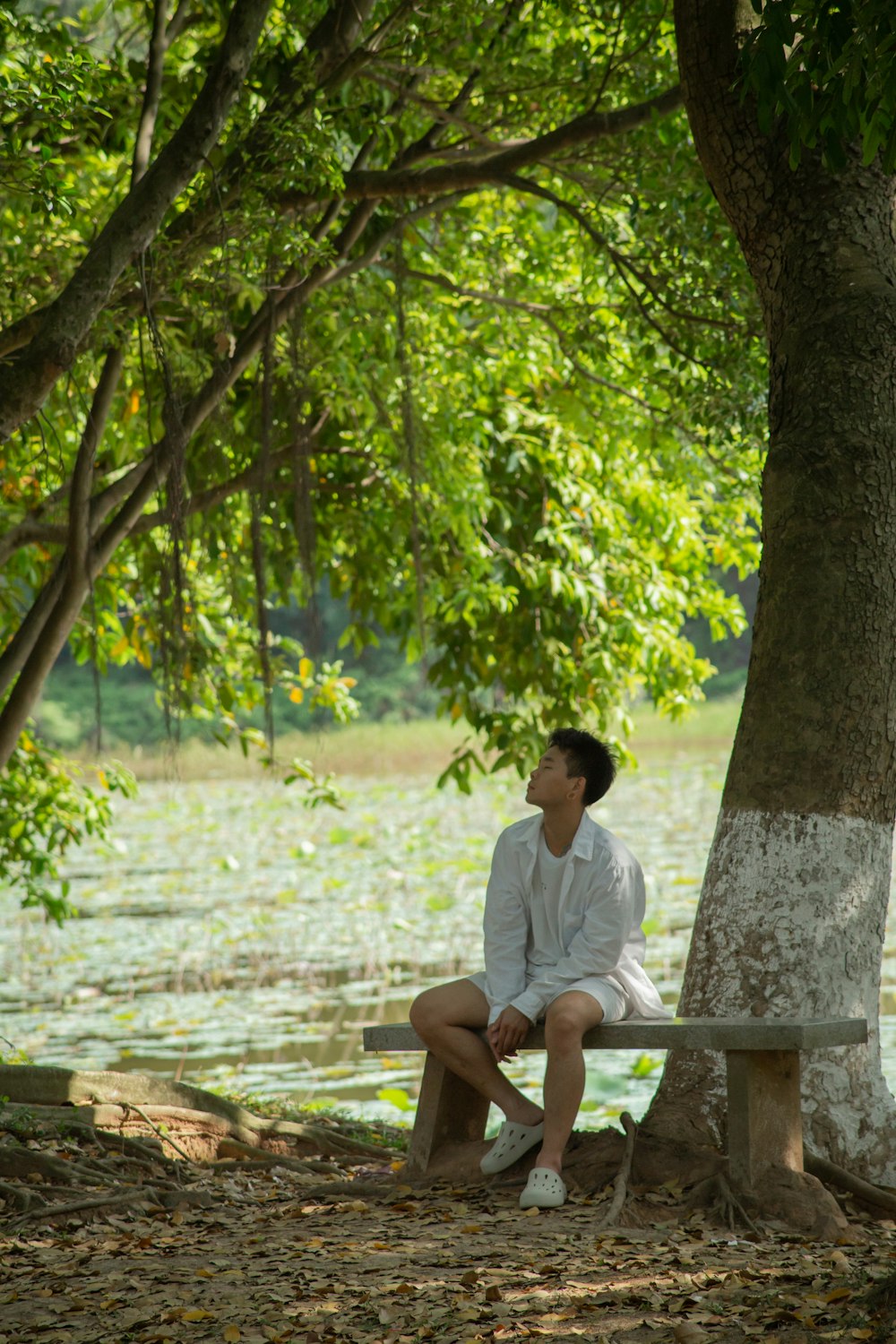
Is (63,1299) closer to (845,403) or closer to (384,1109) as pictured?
(845,403)

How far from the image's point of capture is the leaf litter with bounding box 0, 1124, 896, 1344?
9.44ft

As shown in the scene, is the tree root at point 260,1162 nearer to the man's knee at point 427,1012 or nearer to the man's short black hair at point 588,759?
the man's knee at point 427,1012

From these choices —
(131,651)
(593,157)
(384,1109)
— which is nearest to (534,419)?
(593,157)

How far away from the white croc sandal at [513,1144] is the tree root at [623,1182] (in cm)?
26

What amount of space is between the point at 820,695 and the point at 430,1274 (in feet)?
6.45

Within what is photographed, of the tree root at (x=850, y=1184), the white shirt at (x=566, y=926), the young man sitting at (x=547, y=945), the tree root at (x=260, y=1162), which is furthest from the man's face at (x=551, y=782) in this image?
the tree root at (x=260, y=1162)

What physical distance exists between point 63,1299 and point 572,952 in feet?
5.30

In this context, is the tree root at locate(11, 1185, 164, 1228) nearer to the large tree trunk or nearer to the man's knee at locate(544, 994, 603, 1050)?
the man's knee at locate(544, 994, 603, 1050)

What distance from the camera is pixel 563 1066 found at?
12.5ft

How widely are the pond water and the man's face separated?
357 cm

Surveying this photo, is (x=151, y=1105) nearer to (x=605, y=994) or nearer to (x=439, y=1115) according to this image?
(x=439, y=1115)

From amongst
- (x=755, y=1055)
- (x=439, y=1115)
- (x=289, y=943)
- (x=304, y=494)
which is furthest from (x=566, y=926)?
(x=289, y=943)

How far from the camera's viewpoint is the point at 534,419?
30.2 ft

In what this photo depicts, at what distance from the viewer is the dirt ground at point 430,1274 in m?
2.88
